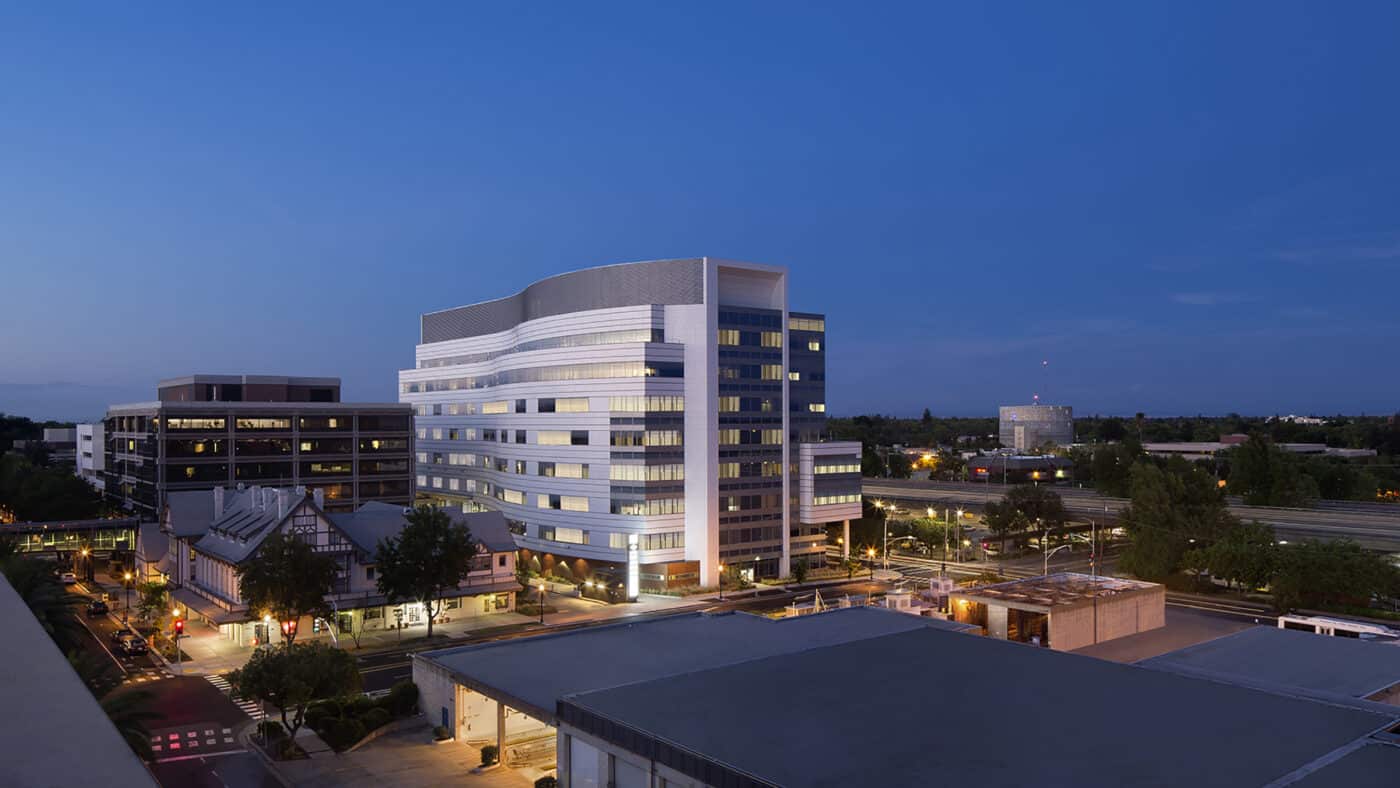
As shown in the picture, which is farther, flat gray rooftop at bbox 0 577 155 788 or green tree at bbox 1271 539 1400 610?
green tree at bbox 1271 539 1400 610

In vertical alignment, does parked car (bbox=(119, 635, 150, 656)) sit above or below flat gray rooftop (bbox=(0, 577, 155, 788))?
below

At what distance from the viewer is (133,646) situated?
6475cm

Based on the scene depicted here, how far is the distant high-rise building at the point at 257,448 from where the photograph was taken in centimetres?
10806

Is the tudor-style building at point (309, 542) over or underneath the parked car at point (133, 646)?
over

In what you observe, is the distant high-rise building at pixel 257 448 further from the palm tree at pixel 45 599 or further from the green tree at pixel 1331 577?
the green tree at pixel 1331 577

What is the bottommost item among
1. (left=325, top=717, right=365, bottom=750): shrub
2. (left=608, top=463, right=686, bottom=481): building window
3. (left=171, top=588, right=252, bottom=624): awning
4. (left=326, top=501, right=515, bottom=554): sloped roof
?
(left=325, top=717, right=365, bottom=750): shrub

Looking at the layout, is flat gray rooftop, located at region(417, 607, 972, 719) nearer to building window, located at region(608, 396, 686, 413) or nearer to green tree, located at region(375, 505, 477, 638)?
green tree, located at region(375, 505, 477, 638)

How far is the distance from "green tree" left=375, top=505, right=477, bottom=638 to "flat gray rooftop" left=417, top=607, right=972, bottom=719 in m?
19.9

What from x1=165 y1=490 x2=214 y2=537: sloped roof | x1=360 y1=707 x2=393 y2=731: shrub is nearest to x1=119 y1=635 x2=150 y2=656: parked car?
x1=165 y1=490 x2=214 y2=537: sloped roof

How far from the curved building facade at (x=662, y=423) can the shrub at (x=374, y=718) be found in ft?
144

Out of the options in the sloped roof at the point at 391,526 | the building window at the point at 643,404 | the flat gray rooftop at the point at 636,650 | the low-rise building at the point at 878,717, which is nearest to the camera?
the low-rise building at the point at 878,717

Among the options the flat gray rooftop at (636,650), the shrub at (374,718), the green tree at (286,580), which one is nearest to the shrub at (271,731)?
the shrub at (374,718)

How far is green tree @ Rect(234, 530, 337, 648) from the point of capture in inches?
2420

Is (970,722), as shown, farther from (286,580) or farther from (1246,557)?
(1246,557)
